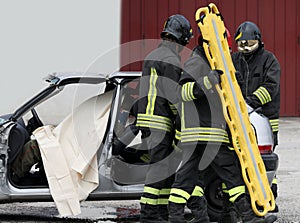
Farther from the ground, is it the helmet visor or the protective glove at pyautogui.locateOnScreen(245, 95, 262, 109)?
the helmet visor

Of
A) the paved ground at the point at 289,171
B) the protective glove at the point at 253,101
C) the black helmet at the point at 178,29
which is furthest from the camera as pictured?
the paved ground at the point at 289,171

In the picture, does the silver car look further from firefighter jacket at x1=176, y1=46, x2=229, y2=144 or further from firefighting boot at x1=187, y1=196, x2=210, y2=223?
firefighter jacket at x1=176, y1=46, x2=229, y2=144

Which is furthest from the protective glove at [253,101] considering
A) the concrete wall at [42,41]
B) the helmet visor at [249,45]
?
the concrete wall at [42,41]

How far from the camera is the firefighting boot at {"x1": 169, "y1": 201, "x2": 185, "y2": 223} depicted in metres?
7.63

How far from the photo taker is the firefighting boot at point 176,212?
7633 millimetres

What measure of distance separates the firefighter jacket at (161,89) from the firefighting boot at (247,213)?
881 millimetres

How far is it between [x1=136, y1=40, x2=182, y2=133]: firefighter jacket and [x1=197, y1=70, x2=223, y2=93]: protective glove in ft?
1.42

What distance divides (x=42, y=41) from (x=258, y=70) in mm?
7574

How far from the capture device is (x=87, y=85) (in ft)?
27.9

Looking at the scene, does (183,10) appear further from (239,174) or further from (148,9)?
(239,174)

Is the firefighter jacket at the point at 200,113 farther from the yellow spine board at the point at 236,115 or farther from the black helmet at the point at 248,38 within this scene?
the black helmet at the point at 248,38

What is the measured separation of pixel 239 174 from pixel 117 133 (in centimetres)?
130

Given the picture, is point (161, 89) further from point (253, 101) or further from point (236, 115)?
point (253, 101)

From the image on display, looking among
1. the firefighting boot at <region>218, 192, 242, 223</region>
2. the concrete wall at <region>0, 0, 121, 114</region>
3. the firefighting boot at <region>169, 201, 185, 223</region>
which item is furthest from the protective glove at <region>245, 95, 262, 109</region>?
the concrete wall at <region>0, 0, 121, 114</region>
